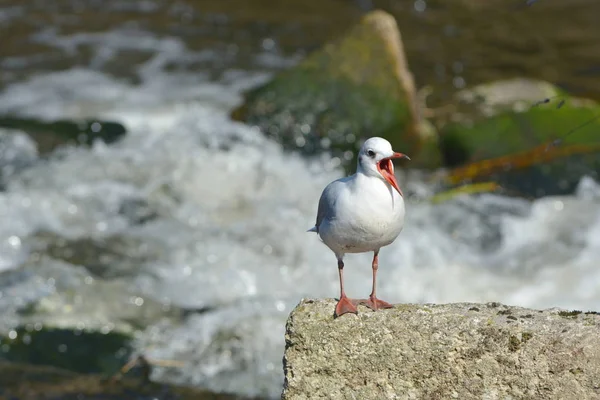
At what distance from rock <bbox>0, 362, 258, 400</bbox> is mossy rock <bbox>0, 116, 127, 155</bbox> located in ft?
12.3

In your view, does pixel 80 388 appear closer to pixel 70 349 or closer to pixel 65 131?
pixel 70 349

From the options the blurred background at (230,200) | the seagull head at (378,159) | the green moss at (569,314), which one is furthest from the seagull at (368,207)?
the blurred background at (230,200)

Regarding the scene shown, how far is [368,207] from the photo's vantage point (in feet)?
11.0

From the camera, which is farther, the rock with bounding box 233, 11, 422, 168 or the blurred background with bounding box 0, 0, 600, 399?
the rock with bounding box 233, 11, 422, 168

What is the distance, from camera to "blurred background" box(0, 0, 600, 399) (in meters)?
6.54

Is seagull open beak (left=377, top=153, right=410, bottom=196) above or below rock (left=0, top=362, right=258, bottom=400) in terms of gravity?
above

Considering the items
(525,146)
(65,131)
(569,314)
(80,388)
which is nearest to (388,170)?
(569,314)

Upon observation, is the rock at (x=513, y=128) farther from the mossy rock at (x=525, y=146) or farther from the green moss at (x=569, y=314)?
the green moss at (x=569, y=314)

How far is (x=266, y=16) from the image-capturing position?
14.3 metres

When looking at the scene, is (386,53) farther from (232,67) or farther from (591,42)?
(591,42)

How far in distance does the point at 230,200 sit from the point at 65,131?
227cm

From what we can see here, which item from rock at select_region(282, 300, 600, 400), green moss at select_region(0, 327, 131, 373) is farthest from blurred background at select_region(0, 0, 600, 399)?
rock at select_region(282, 300, 600, 400)

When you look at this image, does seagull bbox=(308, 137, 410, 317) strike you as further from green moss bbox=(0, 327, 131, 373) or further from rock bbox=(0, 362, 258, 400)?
green moss bbox=(0, 327, 131, 373)

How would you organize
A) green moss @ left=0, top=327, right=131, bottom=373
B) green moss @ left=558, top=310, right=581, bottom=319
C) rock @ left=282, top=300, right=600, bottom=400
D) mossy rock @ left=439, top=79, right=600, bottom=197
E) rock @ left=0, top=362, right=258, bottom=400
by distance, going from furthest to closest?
mossy rock @ left=439, top=79, right=600, bottom=197, green moss @ left=0, top=327, right=131, bottom=373, rock @ left=0, top=362, right=258, bottom=400, green moss @ left=558, top=310, right=581, bottom=319, rock @ left=282, top=300, right=600, bottom=400
